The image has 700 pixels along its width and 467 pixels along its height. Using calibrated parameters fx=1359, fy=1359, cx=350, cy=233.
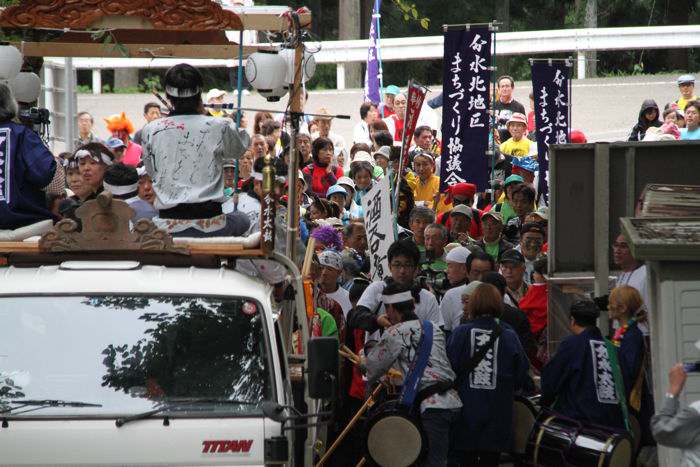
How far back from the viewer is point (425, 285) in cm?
1231

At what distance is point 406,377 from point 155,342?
3.12 m

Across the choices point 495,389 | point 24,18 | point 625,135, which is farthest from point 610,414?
point 625,135

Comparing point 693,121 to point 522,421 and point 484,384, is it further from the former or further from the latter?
point 484,384

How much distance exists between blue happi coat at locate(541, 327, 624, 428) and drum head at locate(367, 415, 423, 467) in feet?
3.88

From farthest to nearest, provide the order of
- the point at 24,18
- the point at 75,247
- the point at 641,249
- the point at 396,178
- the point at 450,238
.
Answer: the point at 396,178, the point at 450,238, the point at 24,18, the point at 641,249, the point at 75,247

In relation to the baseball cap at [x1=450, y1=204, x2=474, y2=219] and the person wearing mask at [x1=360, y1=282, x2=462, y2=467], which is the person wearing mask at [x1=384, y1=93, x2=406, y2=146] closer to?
the baseball cap at [x1=450, y1=204, x2=474, y2=219]

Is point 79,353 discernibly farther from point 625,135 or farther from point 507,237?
point 625,135

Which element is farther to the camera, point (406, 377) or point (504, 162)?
point (504, 162)

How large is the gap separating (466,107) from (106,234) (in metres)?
8.96

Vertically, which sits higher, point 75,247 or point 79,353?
point 75,247

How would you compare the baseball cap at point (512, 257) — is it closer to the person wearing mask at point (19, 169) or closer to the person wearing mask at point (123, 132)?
the person wearing mask at point (19, 169)

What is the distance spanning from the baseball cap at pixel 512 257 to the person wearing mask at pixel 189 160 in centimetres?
→ 396

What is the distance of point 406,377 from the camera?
10.2m

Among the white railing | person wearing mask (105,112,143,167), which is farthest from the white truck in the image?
the white railing
